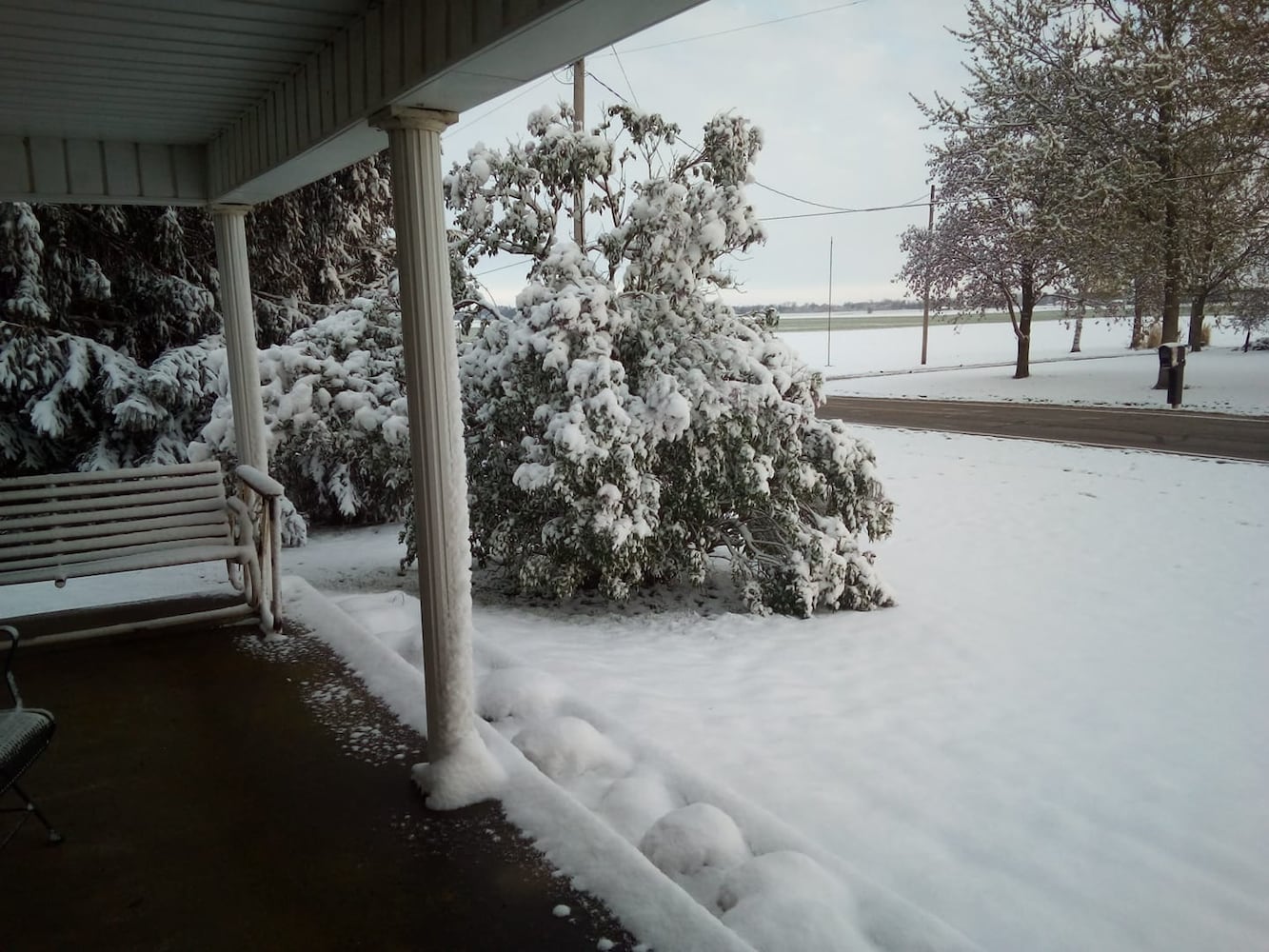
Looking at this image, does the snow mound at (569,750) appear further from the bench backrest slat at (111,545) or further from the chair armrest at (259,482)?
the bench backrest slat at (111,545)

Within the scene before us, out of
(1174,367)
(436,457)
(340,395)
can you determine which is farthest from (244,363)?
(1174,367)

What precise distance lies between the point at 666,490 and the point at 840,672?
1.74m

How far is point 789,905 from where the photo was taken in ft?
7.68

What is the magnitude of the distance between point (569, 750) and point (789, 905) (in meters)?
1.38

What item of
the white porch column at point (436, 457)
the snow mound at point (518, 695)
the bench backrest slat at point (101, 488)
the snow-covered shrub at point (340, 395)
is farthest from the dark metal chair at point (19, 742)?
the snow-covered shrub at point (340, 395)

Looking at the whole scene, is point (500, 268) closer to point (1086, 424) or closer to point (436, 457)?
point (436, 457)

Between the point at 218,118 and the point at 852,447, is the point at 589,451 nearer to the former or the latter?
the point at 852,447

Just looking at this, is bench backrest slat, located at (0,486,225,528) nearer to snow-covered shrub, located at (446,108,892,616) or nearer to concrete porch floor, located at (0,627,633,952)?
concrete porch floor, located at (0,627,633,952)

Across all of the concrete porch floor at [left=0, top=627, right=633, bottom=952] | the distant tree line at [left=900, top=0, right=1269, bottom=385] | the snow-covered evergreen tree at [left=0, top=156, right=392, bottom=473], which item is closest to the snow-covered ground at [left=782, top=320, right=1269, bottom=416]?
the distant tree line at [left=900, top=0, right=1269, bottom=385]

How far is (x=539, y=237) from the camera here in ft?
22.1

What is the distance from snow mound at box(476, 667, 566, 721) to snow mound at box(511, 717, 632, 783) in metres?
0.20

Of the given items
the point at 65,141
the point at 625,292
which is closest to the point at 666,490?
the point at 625,292

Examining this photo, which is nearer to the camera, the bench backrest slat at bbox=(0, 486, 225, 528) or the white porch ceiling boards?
the white porch ceiling boards

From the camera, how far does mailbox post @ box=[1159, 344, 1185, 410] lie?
53.0 feet
